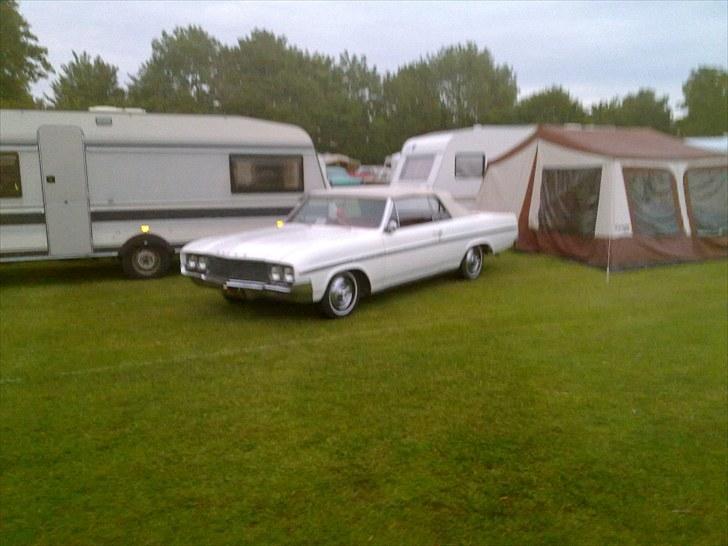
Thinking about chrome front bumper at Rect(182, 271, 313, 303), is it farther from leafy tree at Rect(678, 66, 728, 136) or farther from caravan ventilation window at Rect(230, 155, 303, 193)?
leafy tree at Rect(678, 66, 728, 136)

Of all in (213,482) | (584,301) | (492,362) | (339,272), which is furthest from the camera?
(584,301)

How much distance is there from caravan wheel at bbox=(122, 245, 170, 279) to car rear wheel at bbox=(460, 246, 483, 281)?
4537mm

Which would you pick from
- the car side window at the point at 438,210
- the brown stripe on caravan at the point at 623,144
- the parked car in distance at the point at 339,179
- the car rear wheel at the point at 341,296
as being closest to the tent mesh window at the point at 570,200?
the brown stripe on caravan at the point at 623,144

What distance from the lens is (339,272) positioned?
6.94 metres

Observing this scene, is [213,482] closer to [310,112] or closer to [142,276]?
[142,276]

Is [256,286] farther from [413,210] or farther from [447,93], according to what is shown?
[447,93]

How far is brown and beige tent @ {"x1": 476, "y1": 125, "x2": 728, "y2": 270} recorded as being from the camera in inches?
404

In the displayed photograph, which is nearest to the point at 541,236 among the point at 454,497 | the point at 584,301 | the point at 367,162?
the point at 584,301

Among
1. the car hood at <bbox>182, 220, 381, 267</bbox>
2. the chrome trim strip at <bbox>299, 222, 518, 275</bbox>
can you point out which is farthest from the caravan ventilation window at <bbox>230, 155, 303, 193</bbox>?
the chrome trim strip at <bbox>299, 222, 518, 275</bbox>

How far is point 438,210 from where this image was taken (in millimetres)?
8820

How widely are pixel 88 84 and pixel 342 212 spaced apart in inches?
1664

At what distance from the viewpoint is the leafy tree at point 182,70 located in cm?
4684

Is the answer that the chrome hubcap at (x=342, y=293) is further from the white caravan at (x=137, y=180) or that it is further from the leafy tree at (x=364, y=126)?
the leafy tree at (x=364, y=126)

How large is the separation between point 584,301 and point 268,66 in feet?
145
